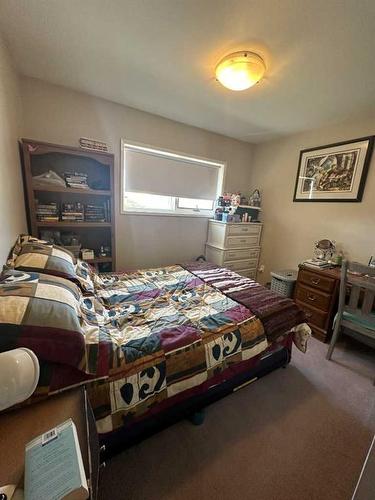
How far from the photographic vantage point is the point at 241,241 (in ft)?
10.3

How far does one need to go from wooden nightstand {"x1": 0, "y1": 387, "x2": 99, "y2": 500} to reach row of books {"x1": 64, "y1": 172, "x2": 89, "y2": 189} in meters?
1.92

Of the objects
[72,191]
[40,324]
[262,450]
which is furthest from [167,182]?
[262,450]

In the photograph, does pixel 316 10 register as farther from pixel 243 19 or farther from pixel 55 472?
pixel 55 472

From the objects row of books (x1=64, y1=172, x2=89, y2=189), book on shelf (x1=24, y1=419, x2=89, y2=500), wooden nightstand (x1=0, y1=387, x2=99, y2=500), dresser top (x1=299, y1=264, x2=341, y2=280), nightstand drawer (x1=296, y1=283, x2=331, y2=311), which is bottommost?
nightstand drawer (x1=296, y1=283, x2=331, y2=311)

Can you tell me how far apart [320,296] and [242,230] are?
134 cm

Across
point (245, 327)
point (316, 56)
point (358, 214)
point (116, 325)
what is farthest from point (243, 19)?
point (358, 214)

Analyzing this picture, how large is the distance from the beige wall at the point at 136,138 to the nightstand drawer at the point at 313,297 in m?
1.54

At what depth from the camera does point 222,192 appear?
330 centimetres

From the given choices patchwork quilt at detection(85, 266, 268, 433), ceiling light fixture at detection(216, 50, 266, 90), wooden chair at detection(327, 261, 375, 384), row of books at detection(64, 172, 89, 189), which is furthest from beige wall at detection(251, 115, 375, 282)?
row of books at detection(64, 172, 89, 189)

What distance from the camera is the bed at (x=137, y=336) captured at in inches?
32.9

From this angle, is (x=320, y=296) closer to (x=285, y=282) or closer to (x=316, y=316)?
(x=316, y=316)

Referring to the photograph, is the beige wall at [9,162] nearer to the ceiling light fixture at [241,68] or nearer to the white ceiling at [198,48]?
the white ceiling at [198,48]

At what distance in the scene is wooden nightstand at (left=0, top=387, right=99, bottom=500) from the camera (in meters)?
0.51

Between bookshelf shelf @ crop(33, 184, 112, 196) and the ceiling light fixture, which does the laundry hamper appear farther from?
bookshelf shelf @ crop(33, 184, 112, 196)
